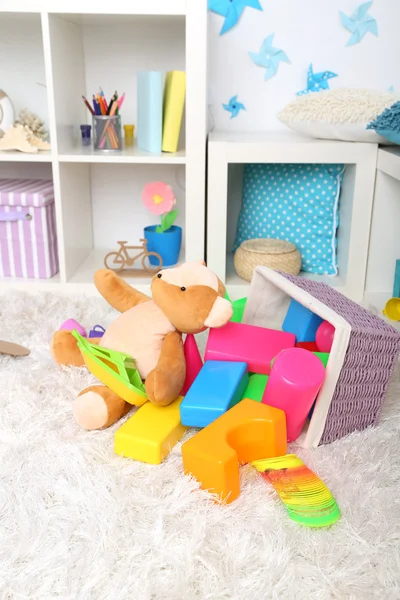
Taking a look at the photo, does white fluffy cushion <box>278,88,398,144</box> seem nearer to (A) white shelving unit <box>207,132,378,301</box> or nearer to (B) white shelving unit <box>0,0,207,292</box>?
(A) white shelving unit <box>207,132,378,301</box>

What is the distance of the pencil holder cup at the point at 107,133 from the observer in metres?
1.50

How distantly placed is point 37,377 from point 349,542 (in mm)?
607

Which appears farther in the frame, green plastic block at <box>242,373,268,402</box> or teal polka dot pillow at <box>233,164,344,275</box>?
teal polka dot pillow at <box>233,164,344,275</box>

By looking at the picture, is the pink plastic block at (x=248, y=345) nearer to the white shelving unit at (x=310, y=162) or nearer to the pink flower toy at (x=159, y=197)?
the white shelving unit at (x=310, y=162)

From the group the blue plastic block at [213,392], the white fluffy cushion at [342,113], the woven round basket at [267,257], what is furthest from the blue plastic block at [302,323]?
the white fluffy cushion at [342,113]

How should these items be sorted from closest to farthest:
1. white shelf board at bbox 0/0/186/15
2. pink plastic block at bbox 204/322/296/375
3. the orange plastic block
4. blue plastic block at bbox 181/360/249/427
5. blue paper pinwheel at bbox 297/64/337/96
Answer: the orange plastic block, blue plastic block at bbox 181/360/249/427, pink plastic block at bbox 204/322/296/375, white shelf board at bbox 0/0/186/15, blue paper pinwheel at bbox 297/64/337/96

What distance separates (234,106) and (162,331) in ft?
3.08

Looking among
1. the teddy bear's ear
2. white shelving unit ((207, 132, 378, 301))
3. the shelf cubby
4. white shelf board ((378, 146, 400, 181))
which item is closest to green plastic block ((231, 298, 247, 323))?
the teddy bear's ear

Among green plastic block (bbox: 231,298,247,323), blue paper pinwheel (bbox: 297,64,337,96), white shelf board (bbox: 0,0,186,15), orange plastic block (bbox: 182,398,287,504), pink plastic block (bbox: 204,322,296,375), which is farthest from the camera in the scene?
blue paper pinwheel (bbox: 297,64,337,96)

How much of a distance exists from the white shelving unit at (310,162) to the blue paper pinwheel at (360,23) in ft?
1.08

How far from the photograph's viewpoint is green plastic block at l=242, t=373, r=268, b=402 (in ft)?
3.06

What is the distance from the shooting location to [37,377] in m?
1.05

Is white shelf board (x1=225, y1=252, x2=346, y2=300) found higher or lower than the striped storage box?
lower

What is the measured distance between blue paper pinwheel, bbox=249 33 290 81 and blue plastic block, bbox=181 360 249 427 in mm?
1025
